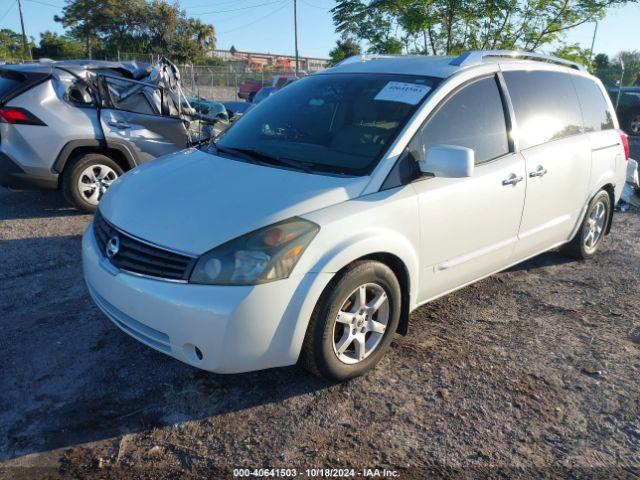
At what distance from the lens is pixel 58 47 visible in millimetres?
48312

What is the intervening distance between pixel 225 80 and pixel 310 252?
108 ft

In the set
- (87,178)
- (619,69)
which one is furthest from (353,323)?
(619,69)

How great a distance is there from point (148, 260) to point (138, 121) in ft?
14.2

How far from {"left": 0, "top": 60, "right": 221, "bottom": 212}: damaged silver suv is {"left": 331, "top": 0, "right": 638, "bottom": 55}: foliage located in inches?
196

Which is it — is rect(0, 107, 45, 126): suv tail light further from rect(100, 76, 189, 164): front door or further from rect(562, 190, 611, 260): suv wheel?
rect(562, 190, 611, 260): suv wheel

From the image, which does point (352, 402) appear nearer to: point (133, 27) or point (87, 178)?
point (87, 178)

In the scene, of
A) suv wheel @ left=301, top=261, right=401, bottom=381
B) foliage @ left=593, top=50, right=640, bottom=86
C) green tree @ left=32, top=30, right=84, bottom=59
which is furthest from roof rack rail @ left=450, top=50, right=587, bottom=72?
green tree @ left=32, top=30, right=84, bottom=59

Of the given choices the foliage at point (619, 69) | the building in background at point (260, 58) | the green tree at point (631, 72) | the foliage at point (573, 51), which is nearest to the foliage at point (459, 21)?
the foliage at point (573, 51)

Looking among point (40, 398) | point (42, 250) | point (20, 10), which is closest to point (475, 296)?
point (40, 398)

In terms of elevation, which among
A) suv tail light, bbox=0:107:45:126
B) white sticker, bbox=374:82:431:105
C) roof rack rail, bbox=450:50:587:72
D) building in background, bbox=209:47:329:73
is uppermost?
building in background, bbox=209:47:329:73

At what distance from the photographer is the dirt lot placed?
246 centimetres

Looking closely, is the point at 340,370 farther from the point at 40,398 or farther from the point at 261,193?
the point at 40,398

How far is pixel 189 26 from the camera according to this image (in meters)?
46.0

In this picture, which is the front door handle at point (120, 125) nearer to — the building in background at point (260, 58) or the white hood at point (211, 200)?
the white hood at point (211, 200)
